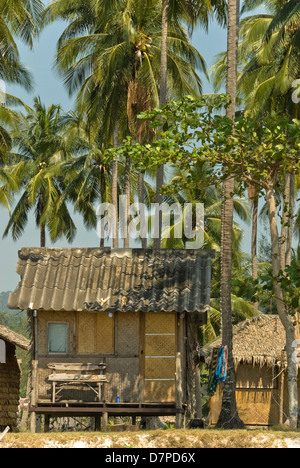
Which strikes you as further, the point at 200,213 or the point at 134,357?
the point at 200,213

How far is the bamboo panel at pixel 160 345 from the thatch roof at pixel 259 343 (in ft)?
29.7

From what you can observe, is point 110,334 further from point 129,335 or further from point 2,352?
point 2,352

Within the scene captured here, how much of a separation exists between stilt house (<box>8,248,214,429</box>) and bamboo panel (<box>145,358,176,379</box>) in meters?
0.02

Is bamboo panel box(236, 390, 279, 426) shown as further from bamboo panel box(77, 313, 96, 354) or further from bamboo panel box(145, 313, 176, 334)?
bamboo panel box(77, 313, 96, 354)

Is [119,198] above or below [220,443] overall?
above

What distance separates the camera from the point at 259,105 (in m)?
33.7

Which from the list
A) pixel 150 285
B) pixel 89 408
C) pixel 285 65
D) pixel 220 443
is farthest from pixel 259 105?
pixel 220 443

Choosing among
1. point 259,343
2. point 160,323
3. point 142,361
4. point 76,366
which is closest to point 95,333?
point 76,366

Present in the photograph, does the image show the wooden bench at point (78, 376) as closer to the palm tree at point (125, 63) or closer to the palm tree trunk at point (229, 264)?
the palm tree trunk at point (229, 264)

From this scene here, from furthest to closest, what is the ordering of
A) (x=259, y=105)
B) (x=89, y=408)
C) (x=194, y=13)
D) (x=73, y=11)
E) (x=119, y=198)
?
1. (x=119, y=198)
2. (x=73, y=11)
3. (x=259, y=105)
4. (x=194, y=13)
5. (x=89, y=408)

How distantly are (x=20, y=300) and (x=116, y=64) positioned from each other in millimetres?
13129

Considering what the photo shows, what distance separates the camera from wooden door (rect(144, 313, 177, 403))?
21031 mm

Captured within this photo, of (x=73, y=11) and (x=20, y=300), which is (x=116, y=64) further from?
(x=20, y=300)

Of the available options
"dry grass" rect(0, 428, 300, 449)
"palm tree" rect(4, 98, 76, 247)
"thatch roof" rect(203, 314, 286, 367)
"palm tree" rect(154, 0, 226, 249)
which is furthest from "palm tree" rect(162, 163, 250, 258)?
"dry grass" rect(0, 428, 300, 449)
